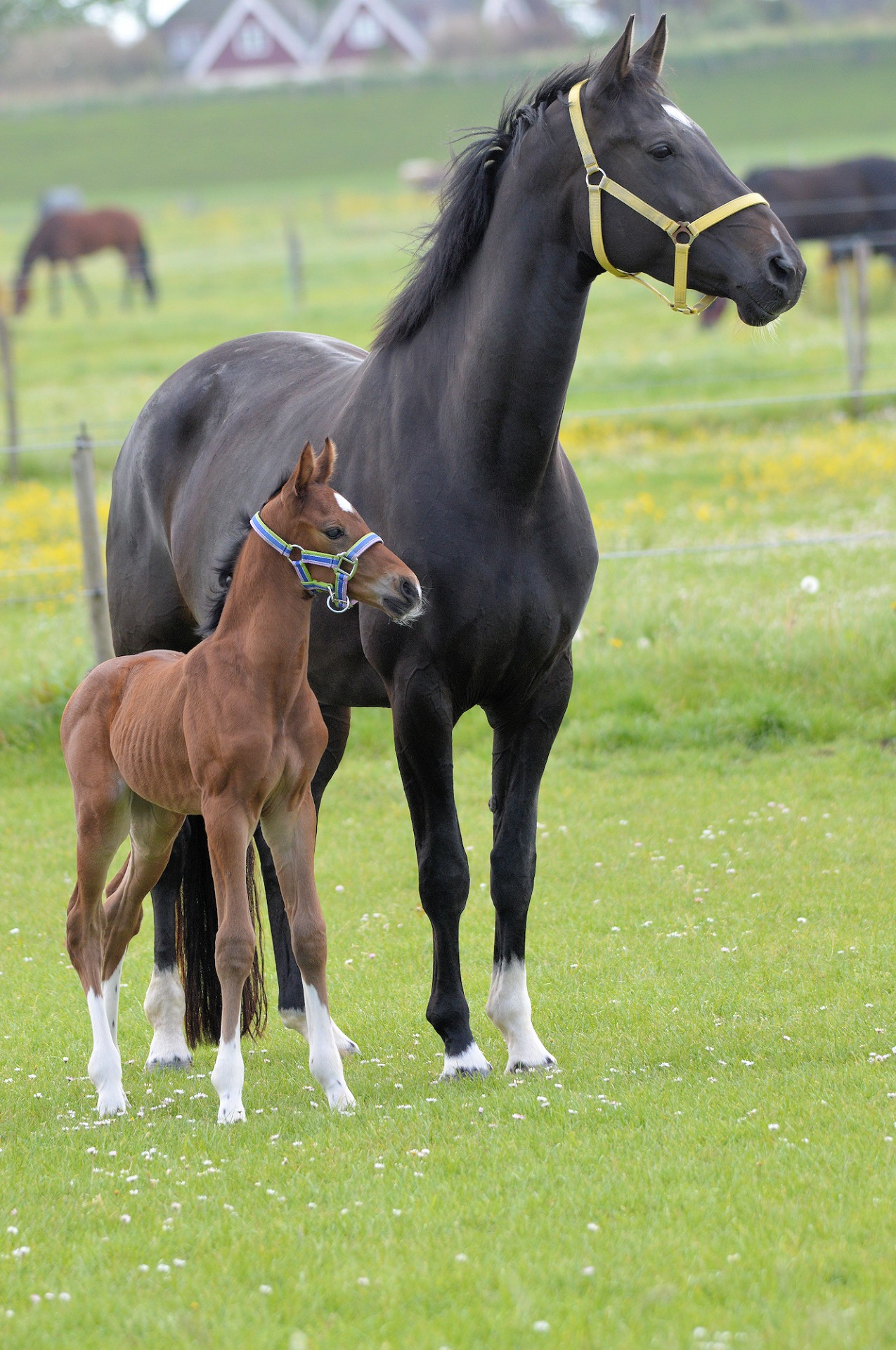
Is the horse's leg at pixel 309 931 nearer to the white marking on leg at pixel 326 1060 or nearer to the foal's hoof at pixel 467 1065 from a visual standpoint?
the white marking on leg at pixel 326 1060

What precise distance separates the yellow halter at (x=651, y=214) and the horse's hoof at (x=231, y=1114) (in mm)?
2452

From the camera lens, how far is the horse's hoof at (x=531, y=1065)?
4520 millimetres

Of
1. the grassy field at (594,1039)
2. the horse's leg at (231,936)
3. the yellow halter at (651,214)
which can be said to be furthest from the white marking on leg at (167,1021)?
the yellow halter at (651,214)

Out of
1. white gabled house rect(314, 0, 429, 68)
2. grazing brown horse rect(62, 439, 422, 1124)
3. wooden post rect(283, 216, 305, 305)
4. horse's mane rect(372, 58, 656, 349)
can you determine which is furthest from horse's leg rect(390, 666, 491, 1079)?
white gabled house rect(314, 0, 429, 68)

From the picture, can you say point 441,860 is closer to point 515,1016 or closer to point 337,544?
point 515,1016

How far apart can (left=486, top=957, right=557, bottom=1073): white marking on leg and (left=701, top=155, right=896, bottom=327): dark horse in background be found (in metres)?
18.3

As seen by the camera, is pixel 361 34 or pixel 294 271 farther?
pixel 361 34

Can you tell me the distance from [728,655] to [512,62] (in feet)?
207

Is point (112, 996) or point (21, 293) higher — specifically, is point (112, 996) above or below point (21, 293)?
below

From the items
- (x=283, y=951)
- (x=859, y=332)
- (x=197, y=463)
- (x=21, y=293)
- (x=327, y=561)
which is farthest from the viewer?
(x=21, y=293)

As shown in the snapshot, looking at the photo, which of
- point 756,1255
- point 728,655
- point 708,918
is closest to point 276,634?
point 756,1255

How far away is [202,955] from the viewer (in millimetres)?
5035

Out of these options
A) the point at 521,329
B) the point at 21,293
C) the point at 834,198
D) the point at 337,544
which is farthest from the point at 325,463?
the point at 21,293

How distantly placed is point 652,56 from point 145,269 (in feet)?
80.1
